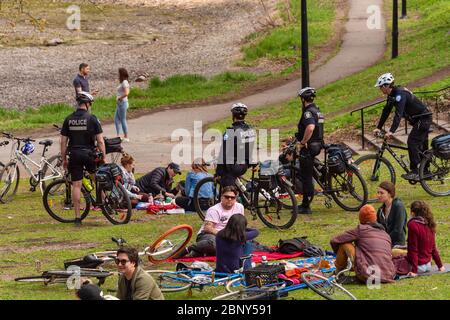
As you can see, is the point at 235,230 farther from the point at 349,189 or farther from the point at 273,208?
the point at 349,189

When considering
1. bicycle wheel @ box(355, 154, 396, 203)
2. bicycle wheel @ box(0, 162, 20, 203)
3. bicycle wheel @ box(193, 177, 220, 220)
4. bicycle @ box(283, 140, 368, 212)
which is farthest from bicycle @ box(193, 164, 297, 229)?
bicycle wheel @ box(0, 162, 20, 203)

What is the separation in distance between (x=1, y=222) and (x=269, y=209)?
175 inches

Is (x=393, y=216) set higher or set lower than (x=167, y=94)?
lower

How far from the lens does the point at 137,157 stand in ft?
83.5

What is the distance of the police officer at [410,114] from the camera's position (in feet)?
57.8

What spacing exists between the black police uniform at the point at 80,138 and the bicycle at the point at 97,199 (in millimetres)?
324

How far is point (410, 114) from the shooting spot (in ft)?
58.6

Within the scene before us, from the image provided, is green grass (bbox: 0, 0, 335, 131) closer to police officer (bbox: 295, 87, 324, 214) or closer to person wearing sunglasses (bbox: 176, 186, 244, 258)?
police officer (bbox: 295, 87, 324, 214)

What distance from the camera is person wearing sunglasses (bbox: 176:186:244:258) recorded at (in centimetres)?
1390

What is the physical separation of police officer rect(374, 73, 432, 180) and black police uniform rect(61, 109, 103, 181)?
4.27m

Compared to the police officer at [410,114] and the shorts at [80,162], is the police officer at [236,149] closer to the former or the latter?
the shorts at [80,162]

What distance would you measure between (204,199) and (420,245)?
5.25m

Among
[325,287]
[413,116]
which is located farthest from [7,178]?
[325,287]

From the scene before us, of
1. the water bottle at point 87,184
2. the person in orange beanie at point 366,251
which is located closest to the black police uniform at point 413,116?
the water bottle at point 87,184
